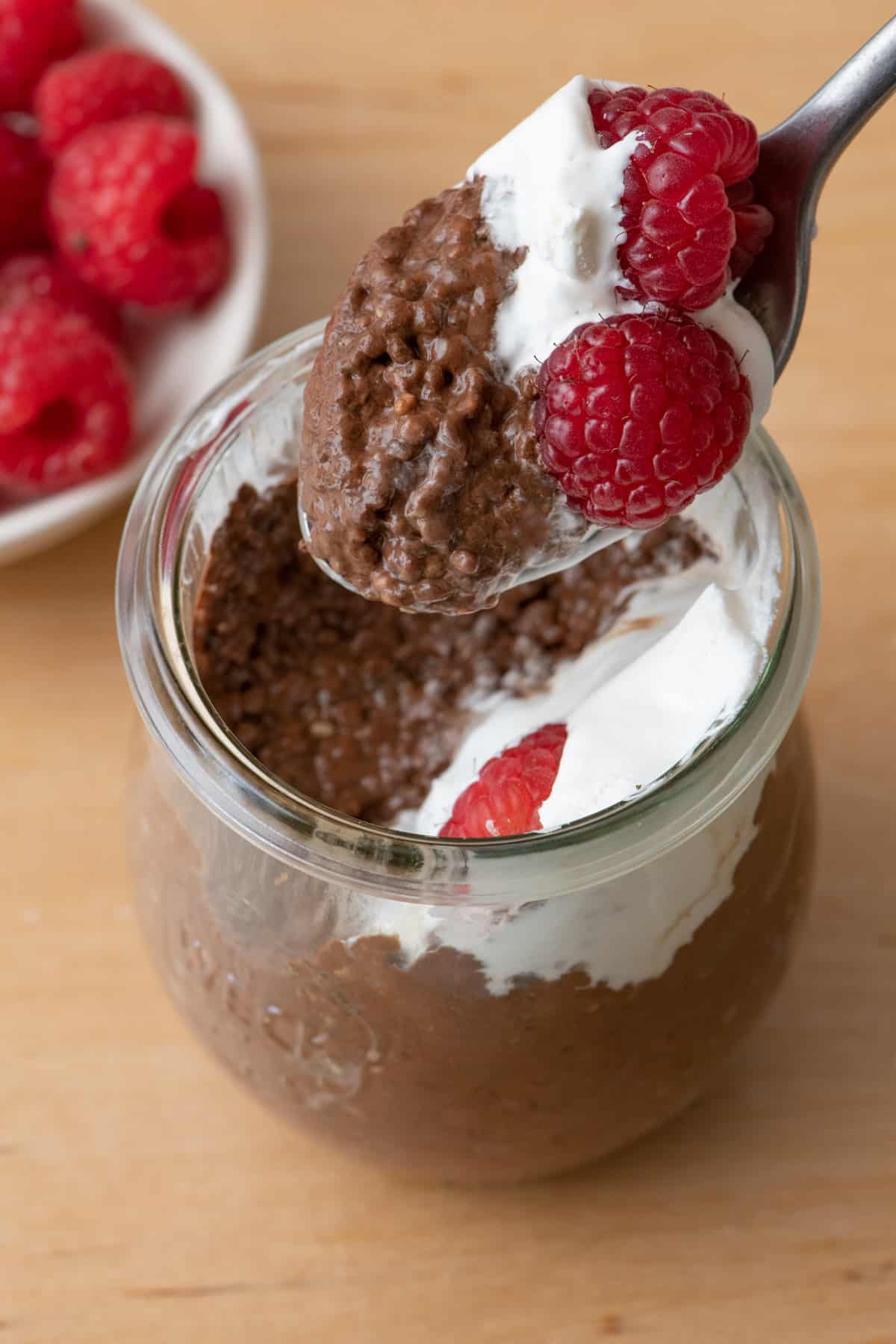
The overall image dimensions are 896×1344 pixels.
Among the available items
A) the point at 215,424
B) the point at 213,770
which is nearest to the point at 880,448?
the point at 215,424

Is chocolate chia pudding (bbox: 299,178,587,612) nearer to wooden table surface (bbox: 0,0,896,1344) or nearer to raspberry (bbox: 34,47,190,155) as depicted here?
wooden table surface (bbox: 0,0,896,1344)

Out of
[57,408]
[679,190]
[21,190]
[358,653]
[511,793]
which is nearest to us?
[679,190]

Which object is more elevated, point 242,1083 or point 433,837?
point 433,837

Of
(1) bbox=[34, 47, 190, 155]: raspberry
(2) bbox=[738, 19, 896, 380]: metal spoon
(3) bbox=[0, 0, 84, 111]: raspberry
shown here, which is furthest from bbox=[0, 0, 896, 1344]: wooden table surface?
(2) bbox=[738, 19, 896, 380]: metal spoon

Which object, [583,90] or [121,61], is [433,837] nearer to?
[583,90]

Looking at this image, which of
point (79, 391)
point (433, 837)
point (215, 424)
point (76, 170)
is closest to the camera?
point (433, 837)

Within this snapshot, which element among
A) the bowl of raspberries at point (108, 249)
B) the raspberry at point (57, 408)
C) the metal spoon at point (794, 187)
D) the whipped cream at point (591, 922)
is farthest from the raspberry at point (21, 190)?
the whipped cream at point (591, 922)

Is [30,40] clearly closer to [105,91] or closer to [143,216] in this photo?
[105,91]

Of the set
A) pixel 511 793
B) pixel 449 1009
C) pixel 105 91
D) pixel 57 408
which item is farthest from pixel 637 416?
pixel 105 91
